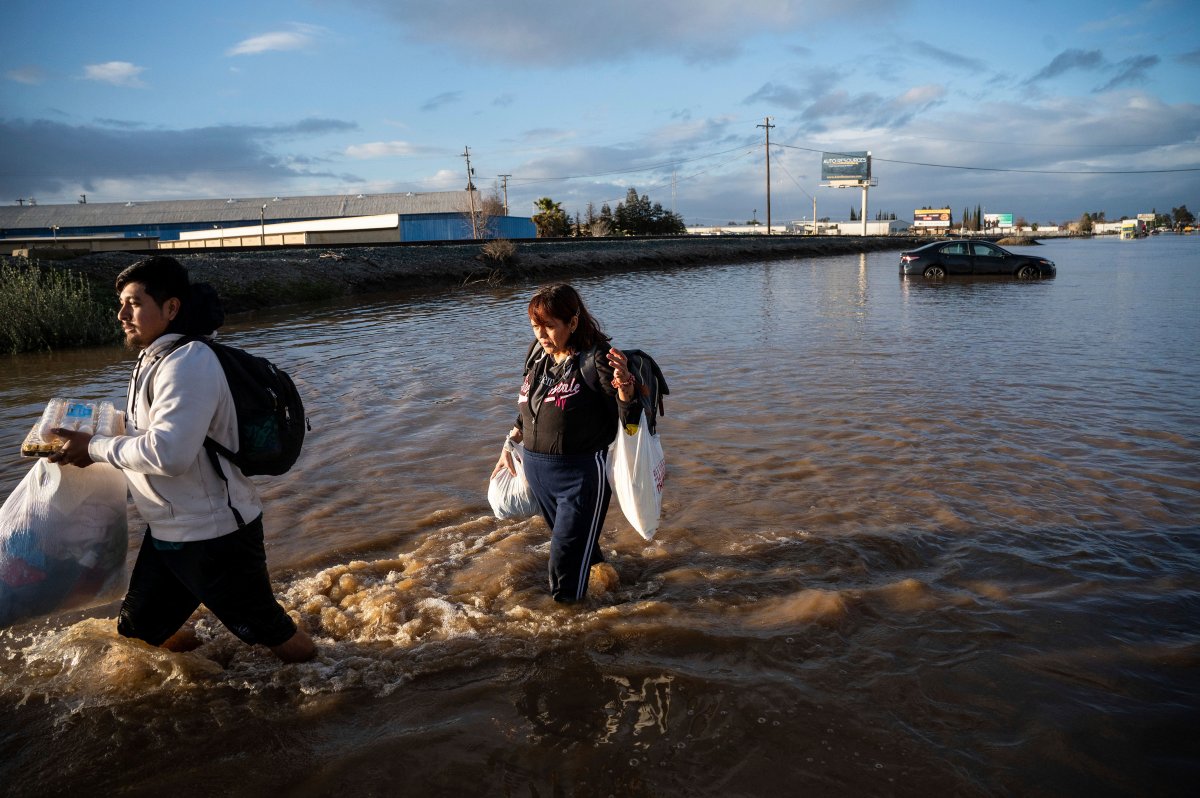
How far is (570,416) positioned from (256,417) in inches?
54.7

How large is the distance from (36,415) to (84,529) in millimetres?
7501

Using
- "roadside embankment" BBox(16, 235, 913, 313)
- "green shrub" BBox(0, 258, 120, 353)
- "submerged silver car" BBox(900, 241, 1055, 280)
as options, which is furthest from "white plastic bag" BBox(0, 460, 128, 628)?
"submerged silver car" BBox(900, 241, 1055, 280)

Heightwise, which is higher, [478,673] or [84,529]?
[84,529]

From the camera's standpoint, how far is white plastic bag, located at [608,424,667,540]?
364cm

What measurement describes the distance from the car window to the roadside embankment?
17.3 meters

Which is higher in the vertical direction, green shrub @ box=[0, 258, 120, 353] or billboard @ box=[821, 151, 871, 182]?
billboard @ box=[821, 151, 871, 182]

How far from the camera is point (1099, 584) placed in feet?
13.7

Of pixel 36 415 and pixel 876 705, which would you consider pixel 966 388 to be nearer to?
pixel 876 705

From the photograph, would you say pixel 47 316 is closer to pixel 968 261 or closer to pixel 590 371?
pixel 590 371

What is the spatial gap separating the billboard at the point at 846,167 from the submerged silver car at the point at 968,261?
99366 millimetres

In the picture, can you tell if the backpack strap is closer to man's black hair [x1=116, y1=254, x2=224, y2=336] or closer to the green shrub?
man's black hair [x1=116, y1=254, x2=224, y2=336]

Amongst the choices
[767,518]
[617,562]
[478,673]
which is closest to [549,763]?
[478,673]

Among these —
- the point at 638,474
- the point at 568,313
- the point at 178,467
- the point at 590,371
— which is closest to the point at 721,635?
the point at 638,474

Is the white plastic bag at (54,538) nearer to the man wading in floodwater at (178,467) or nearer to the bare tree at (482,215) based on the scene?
the man wading in floodwater at (178,467)
